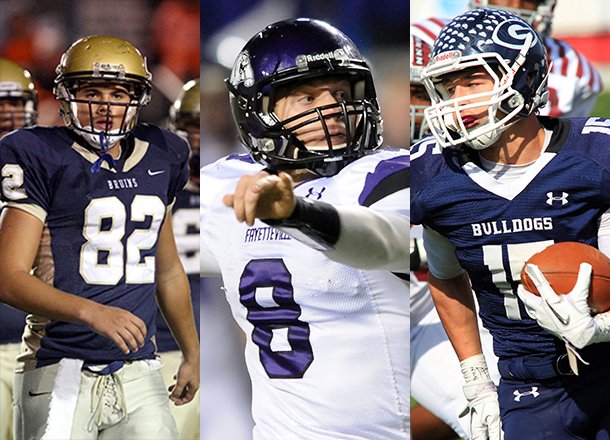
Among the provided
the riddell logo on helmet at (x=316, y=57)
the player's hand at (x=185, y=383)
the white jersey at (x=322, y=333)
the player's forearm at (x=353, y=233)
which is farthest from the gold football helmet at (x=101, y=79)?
the player's forearm at (x=353, y=233)

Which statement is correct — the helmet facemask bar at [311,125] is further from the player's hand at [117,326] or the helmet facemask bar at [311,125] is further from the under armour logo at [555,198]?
the player's hand at [117,326]

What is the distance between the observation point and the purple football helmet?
291 centimetres

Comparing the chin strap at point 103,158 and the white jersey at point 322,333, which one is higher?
the chin strap at point 103,158

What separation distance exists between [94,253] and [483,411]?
1435mm

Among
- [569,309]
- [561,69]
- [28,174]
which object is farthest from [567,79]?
[28,174]

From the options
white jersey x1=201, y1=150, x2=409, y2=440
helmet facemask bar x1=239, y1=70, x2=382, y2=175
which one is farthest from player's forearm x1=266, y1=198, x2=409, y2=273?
helmet facemask bar x1=239, y1=70, x2=382, y2=175

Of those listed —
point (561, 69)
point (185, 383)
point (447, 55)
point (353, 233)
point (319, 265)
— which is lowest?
point (185, 383)

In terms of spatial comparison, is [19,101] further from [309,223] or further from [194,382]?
[309,223]

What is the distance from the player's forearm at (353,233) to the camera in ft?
7.22

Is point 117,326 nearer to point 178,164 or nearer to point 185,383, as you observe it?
point 185,383

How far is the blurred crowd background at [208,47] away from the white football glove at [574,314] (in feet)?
4.32

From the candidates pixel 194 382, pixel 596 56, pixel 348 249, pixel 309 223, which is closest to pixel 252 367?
pixel 194 382

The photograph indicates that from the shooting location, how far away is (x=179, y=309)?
3.46 metres

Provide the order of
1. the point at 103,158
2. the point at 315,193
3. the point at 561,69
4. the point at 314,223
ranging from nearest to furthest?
the point at 314,223 < the point at 315,193 < the point at 103,158 < the point at 561,69
